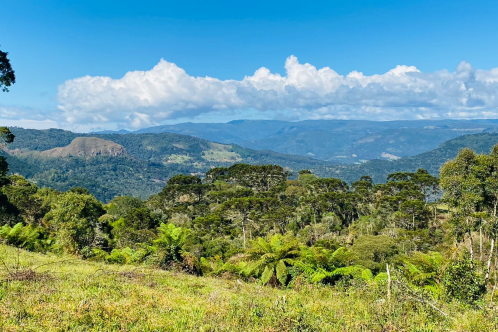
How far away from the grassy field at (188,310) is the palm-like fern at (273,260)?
8.87ft

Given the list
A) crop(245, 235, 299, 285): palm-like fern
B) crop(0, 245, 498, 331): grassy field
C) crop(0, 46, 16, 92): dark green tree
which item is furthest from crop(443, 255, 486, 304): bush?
crop(0, 46, 16, 92): dark green tree

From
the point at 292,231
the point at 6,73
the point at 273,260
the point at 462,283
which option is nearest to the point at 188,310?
the point at 273,260

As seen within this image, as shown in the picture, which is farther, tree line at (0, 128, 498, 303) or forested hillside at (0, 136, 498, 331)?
tree line at (0, 128, 498, 303)

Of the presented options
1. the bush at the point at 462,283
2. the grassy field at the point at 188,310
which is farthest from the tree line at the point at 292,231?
the grassy field at the point at 188,310

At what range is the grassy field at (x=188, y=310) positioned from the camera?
498 cm

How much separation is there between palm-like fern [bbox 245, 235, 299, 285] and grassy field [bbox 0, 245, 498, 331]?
270 centimetres

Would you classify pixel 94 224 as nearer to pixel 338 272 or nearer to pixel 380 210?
pixel 338 272

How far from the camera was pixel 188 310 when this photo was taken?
588cm

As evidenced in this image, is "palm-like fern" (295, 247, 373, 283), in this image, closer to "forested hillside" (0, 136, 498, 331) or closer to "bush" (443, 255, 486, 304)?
"forested hillside" (0, 136, 498, 331)

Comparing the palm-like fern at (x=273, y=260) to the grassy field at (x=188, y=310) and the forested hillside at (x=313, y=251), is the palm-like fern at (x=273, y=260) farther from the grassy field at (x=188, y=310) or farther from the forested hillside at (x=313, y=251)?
the grassy field at (x=188, y=310)

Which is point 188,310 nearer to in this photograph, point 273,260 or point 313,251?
point 273,260

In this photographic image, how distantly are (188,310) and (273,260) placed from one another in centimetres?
604

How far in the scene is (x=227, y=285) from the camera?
9.13 metres

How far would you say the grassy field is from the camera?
498cm
